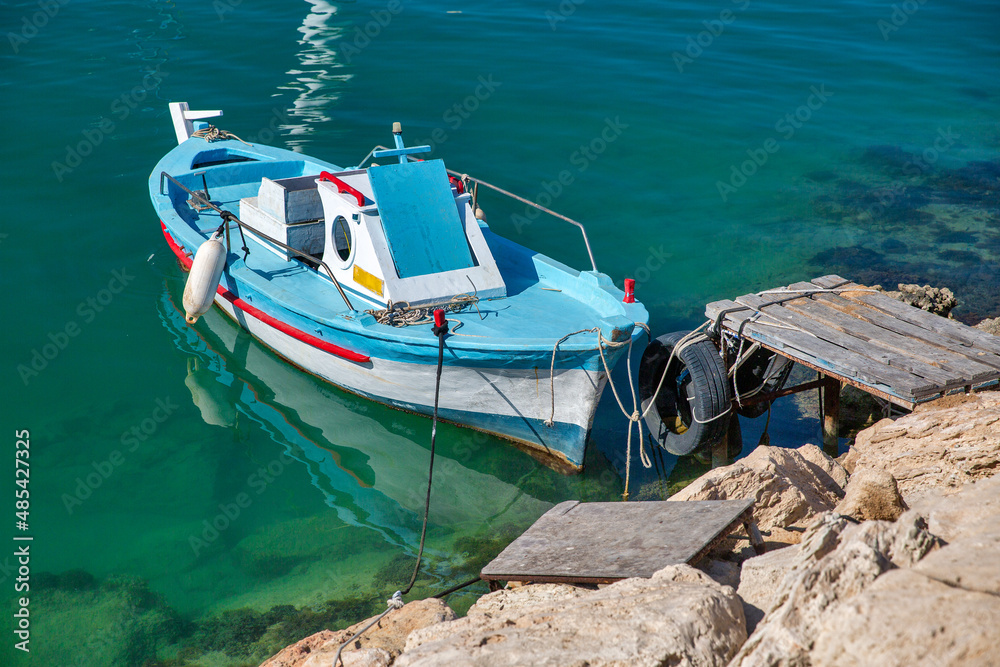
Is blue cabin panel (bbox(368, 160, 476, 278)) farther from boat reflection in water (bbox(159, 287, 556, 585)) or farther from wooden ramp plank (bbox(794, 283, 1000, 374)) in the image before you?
wooden ramp plank (bbox(794, 283, 1000, 374))

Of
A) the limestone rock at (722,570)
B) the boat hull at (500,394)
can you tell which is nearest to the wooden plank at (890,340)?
the boat hull at (500,394)

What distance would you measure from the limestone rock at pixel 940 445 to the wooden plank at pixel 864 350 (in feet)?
0.74

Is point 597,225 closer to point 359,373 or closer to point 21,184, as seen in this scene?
point 359,373

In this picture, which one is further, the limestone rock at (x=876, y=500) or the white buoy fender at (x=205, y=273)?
the white buoy fender at (x=205, y=273)

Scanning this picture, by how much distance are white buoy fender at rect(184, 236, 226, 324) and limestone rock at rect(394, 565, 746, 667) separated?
231 inches

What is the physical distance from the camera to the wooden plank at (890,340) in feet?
21.6

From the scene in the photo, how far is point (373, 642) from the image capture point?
16.0 ft

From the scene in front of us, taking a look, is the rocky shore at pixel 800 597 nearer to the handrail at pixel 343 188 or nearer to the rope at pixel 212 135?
the handrail at pixel 343 188

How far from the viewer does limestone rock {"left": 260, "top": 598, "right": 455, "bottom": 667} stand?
4629 mm

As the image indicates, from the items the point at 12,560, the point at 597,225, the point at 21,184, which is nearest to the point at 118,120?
the point at 21,184

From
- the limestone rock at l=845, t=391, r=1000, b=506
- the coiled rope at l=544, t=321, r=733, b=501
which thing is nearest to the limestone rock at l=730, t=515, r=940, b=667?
the limestone rock at l=845, t=391, r=1000, b=506

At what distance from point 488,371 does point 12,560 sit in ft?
16.1

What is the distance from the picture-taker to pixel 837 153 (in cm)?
1680

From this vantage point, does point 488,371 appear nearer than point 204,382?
Yes
